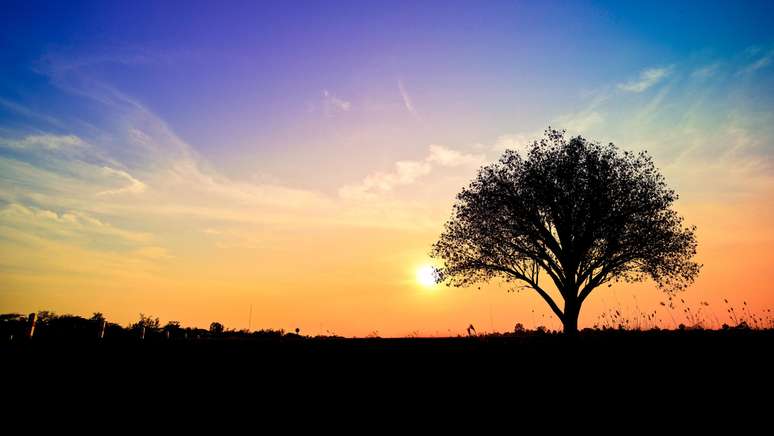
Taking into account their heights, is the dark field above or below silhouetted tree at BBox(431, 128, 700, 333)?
below

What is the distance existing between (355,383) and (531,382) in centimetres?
318

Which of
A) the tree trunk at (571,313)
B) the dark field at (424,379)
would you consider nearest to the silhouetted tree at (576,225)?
the tree trunk at (571,313)

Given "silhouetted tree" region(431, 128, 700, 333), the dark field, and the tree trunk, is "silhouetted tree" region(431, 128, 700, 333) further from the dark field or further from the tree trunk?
the dark field

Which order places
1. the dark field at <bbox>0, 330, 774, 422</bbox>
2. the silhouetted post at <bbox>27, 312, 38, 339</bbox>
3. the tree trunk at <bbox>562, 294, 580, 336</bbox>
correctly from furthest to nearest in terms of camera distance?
the tree trunk at <bbox>562, 294, 580, 336</bbox> < the silhouetted post at <bbox>27, 312, 38, 339</bbox> < the dark field at <bbox>0, 330, 774, 422</bbox>

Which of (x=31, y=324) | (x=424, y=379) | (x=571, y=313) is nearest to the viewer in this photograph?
(x=424, y=379)

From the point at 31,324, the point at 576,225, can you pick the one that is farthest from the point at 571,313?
the point at 31,324

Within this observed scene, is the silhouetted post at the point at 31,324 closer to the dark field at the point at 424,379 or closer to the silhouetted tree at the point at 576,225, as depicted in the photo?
the dark field at the point at 424,379

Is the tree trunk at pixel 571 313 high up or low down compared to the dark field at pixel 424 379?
up

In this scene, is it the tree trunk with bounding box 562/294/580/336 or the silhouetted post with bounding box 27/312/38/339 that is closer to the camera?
the silhouetted post with bounding box 27/312/38/339

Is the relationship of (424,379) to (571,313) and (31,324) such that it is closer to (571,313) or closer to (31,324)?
(31,324)

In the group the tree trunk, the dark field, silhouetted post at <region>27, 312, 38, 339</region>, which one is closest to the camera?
the dark field

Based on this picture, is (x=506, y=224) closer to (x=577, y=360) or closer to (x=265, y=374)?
(x=577, y=360)

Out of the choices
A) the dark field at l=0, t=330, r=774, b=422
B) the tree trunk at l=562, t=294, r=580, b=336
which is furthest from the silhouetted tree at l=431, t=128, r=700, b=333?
the dark field at l=0, t=330, r=774, b=422

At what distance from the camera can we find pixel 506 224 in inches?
1135
